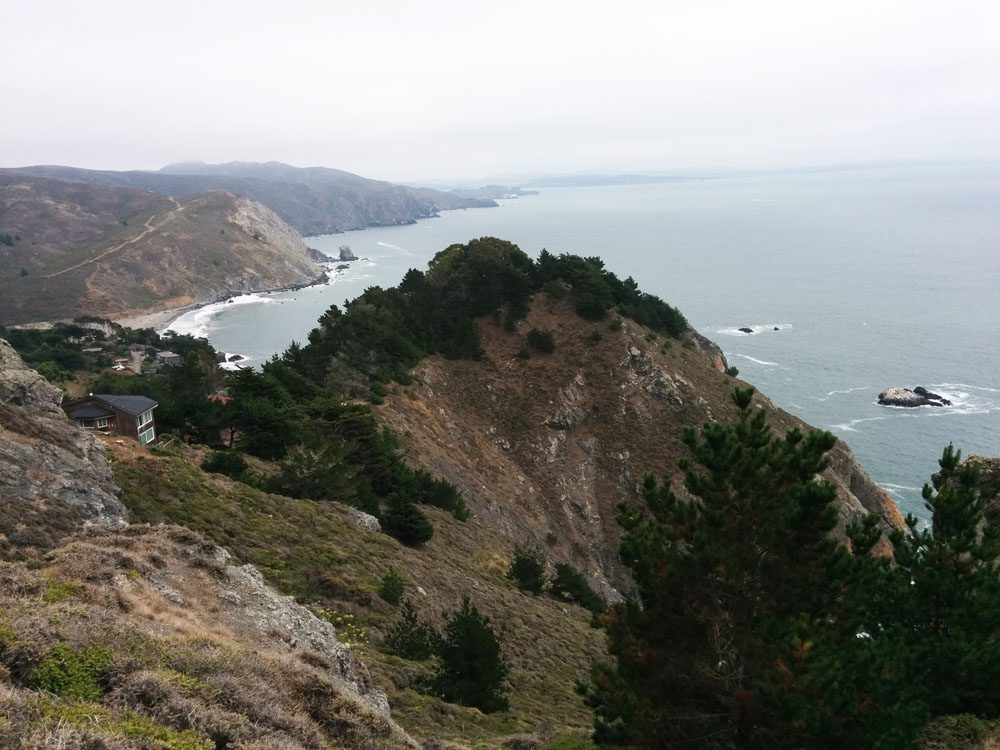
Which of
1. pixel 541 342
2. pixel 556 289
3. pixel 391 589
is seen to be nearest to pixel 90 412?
pixel 391 589

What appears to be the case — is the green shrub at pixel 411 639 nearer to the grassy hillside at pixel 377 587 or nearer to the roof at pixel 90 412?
the grassy hillside at pixel 377 587

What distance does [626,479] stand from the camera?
45531 mm

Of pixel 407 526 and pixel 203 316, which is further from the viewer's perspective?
pixel 203 316

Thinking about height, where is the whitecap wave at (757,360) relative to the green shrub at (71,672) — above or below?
below

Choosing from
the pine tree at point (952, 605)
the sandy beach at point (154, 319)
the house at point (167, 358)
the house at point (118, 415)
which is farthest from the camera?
the sandy beach at point (154, 319)

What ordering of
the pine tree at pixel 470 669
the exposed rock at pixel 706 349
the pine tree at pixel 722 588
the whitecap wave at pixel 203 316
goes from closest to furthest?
the pine tree at pixel 722 588
the pine tree at pixel 470 669
the exposed rock at pixel 706 349
the whitecap wave at pixel 203 316

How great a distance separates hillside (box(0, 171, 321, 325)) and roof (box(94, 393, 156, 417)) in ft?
357

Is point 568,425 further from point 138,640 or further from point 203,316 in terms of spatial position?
point 203,316

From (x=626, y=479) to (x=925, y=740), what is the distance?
3556cm

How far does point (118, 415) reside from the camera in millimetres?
30906

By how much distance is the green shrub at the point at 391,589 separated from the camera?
61.9 ft

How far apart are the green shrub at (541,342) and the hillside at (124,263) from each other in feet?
357

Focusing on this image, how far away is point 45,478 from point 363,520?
11172 mm

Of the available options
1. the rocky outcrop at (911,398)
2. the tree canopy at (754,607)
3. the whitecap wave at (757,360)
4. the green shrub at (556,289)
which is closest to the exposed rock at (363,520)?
the tree canopy at (754,607)
